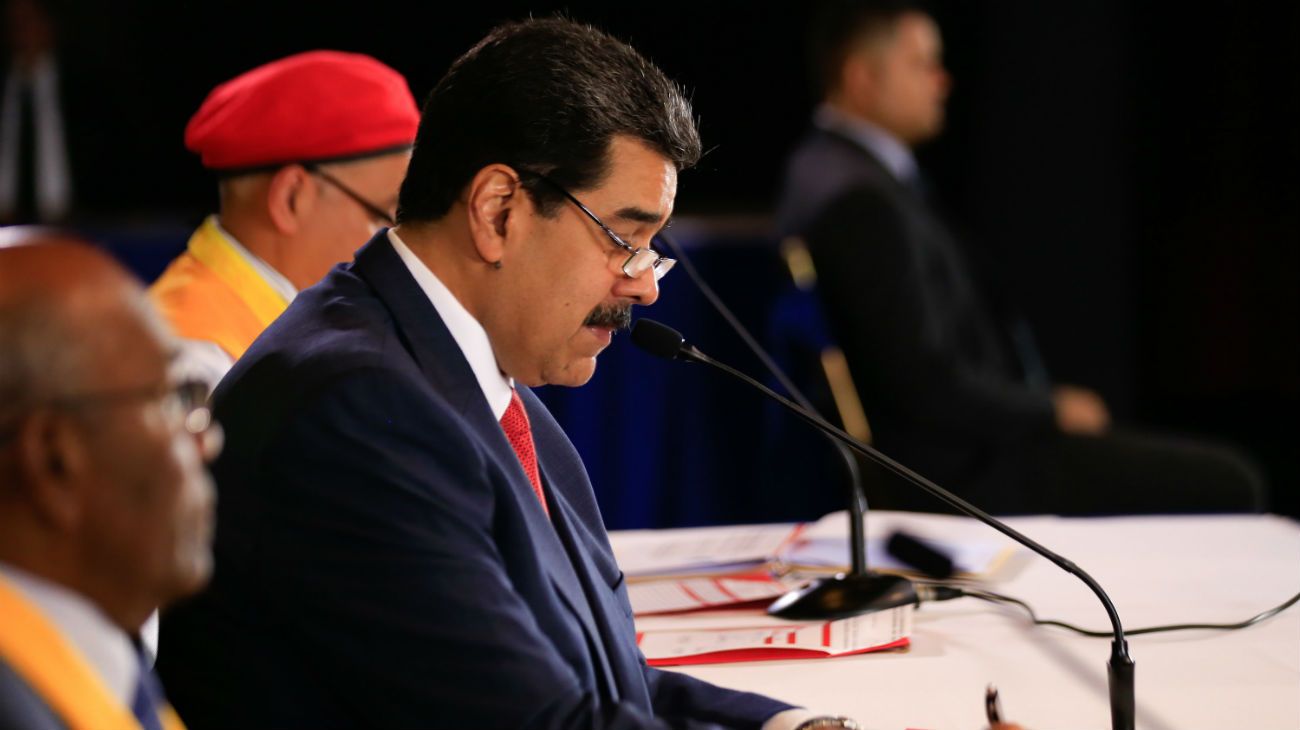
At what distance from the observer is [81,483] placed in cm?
81

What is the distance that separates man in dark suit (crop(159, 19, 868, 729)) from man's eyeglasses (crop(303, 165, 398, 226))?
703 mm

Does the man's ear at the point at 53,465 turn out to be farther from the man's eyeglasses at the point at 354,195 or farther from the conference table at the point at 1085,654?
the man's eyeglasses at the point at 354,195

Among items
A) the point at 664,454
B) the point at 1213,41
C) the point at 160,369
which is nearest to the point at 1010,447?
the point at 664,454

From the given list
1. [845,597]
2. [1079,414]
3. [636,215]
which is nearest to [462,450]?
[636,215]

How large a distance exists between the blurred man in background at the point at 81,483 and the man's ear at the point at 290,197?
1321 millimetres

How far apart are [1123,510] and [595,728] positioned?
2531 mm

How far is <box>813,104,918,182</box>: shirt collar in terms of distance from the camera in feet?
12.2

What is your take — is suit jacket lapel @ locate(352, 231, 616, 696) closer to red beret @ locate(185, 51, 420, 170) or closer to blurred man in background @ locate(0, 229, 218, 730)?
blurred man in background @ locate(0, 229, 218, 730)

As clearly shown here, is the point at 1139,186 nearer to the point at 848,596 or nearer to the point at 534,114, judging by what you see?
the point at 848,596

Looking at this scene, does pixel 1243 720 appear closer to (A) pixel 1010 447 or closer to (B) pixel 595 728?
(B) pixel 595 728

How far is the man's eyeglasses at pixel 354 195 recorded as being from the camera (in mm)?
2156

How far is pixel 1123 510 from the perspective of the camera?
3400 mm

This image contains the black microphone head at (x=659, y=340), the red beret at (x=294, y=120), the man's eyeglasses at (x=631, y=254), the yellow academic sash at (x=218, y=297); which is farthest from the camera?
the red beret at (x=294, y=120)

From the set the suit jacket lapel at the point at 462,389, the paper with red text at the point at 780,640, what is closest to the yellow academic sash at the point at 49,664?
the suit jacket lapel at the point at 462,389
